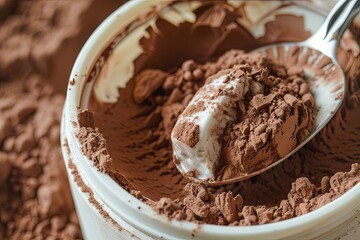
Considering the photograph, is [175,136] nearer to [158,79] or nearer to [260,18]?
[158,79]

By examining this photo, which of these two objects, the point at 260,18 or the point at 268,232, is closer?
the point at 268,232

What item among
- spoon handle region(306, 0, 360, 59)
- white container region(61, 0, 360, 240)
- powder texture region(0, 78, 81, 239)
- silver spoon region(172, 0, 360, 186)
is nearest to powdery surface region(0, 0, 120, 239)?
powder texture region(0, 78, 81, 239)

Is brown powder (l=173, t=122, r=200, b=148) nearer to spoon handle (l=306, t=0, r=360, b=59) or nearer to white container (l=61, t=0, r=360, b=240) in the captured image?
white container (l=61, t=0, r=360, b=240)

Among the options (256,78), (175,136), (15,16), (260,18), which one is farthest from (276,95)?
(15,16)

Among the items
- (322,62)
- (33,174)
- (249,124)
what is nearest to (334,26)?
(322,62)

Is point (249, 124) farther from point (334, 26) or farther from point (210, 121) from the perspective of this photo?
point (334, 26)

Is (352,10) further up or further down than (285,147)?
further up

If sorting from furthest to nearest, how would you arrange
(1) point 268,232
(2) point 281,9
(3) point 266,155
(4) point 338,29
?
1. (2) point 281,9
2. (4) point 338,29
3. (3) point 266,155
4. (1) point 268,232

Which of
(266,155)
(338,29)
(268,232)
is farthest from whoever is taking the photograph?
(338,29)
